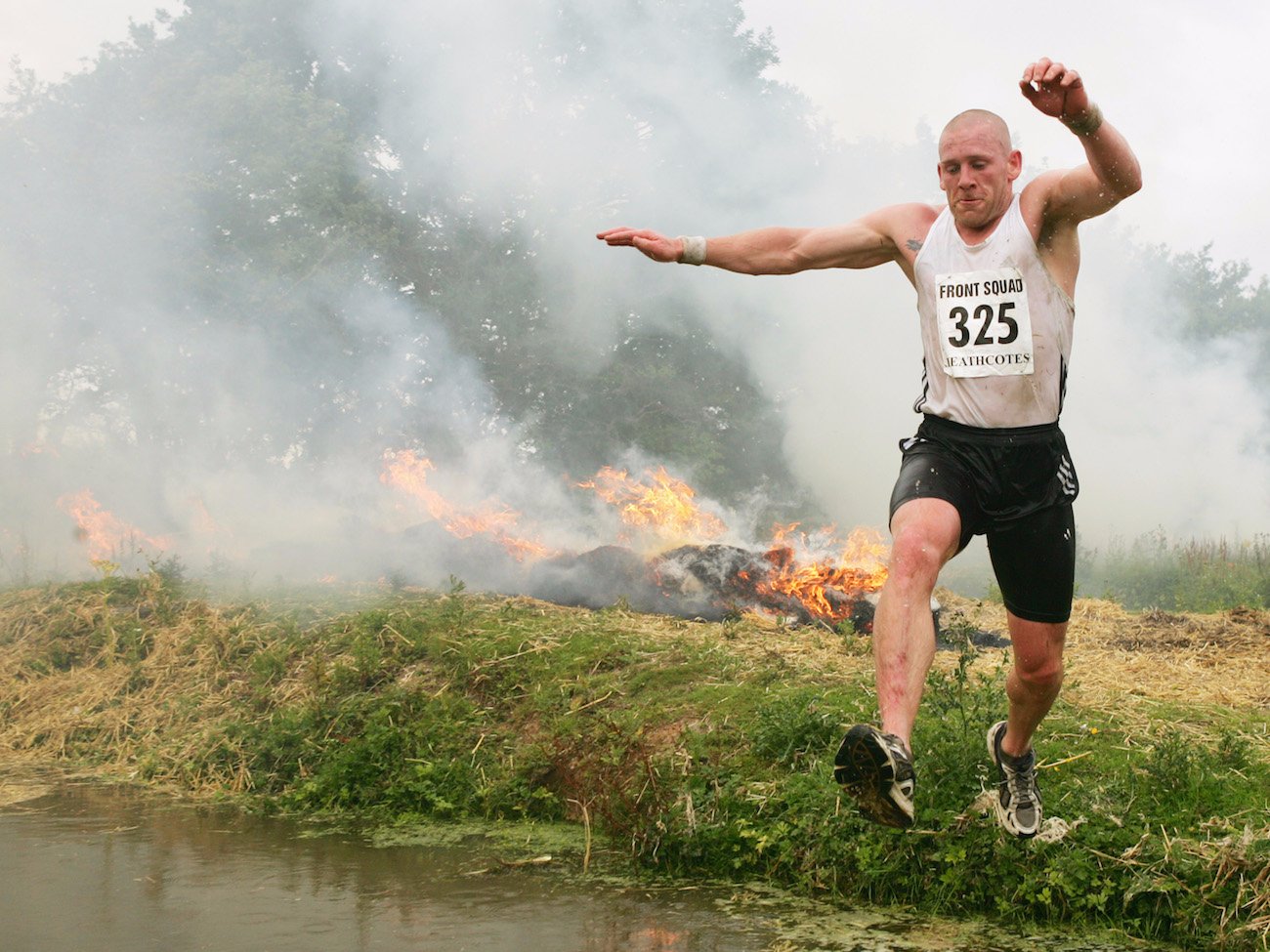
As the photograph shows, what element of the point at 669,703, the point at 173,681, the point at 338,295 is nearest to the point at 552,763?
the point at 669,703

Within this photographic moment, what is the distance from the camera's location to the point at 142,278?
18.5 m

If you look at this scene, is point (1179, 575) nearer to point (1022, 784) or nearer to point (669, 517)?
point (669, 517)

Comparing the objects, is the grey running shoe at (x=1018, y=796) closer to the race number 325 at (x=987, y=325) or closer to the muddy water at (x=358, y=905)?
the muddy water at (x=358, y=905)

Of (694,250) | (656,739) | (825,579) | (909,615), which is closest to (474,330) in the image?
(825,579)

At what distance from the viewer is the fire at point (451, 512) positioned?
12344mm

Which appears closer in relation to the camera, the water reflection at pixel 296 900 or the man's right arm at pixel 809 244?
the water reflection at pixel 296 900

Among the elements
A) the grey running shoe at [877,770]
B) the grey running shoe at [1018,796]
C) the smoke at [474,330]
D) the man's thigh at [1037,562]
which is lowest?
the grey running shoe at [1018,796]

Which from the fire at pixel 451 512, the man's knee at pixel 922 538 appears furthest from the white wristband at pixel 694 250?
the fire at pixel 451 512

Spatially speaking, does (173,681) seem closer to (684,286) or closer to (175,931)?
(175,931)

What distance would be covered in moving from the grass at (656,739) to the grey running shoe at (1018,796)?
8 centimetres

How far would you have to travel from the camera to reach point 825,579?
400 inches

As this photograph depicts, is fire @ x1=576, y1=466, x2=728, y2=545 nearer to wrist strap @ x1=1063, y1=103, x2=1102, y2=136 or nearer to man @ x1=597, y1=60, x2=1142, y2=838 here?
man @ x1=597, y1=60, x2=1142, y2=838

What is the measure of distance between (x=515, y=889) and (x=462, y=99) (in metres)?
17.4

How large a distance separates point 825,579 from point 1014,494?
5.91 meters
